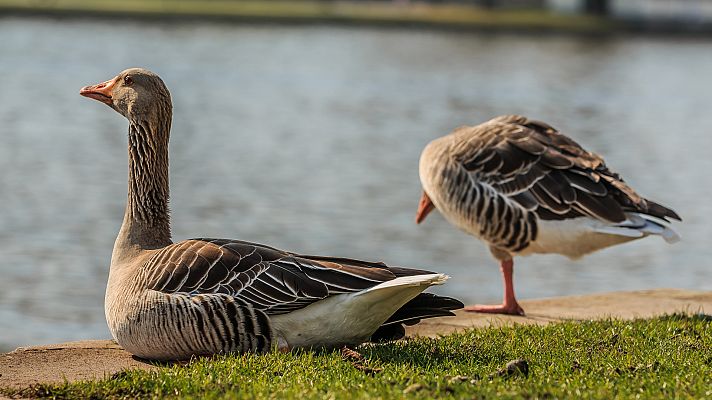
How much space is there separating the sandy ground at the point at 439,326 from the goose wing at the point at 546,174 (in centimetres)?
94

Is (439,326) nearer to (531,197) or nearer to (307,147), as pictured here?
(531,197)

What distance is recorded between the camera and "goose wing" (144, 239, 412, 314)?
724 cm

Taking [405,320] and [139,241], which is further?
[139,241]

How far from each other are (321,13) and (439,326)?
6715cm

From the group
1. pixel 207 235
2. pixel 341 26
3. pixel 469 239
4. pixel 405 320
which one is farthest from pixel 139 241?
pixel 341 26

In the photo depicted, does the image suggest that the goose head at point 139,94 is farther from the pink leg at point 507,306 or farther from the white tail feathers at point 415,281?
the pink leg at point 507,306

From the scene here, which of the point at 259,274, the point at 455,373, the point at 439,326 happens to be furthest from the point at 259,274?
the point at 439,326

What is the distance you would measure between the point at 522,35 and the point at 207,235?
56.4 meters

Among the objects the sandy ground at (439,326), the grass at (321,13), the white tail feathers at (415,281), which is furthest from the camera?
the grass at (321,13)

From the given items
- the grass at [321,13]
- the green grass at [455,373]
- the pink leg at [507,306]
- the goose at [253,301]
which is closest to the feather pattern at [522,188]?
the pink leg at [507,306]

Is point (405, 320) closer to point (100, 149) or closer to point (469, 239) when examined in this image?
point (469, 239)

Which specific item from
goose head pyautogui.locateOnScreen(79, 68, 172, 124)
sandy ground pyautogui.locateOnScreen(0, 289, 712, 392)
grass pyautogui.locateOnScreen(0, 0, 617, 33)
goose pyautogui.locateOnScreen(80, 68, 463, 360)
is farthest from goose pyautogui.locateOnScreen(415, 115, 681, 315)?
grass pyautogui.locateOnScreen(0, 0, 617, 33)

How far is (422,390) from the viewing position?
6074 millimetres

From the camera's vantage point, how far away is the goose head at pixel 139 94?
836cm
